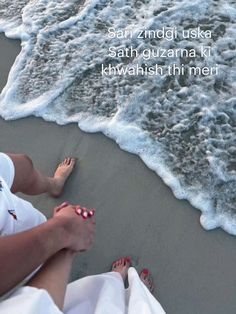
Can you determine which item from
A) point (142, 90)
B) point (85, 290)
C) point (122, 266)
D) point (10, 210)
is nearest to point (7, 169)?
point (10, 210)

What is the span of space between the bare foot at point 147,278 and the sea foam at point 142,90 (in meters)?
0.28

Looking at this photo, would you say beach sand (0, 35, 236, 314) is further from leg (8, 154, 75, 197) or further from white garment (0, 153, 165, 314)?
white garment (0, 153, 165, 314)

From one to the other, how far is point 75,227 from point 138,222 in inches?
16.7

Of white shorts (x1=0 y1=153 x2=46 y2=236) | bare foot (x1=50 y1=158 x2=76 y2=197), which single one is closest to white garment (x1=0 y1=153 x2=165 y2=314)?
white shorts (x1=0 y1=153 x2=46 y2=236)

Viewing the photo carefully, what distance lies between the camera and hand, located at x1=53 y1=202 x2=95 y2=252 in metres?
1.26

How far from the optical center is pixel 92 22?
2.29m

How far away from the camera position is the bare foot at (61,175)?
1.71 m

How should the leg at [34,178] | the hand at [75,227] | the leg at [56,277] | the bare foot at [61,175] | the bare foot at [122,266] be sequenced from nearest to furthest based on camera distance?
the leg at [56,277], the hand at [75,227], the leg at [34,178], the bare foot at [122,266], the bare foot at [61,175]

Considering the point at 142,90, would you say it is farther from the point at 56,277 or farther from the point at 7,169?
the point at 56,277

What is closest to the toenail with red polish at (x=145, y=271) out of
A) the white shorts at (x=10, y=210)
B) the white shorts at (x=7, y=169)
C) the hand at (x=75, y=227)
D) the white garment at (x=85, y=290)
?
the white garment at (x=85, y=290)

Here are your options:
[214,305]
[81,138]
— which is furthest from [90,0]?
[214,305]

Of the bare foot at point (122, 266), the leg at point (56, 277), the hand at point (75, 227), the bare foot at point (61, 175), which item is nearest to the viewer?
the leg at point (56, 277)

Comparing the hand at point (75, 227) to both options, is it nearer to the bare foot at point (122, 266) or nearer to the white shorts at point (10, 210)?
the white shorts at point (10, 210)

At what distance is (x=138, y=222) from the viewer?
1.65 m
